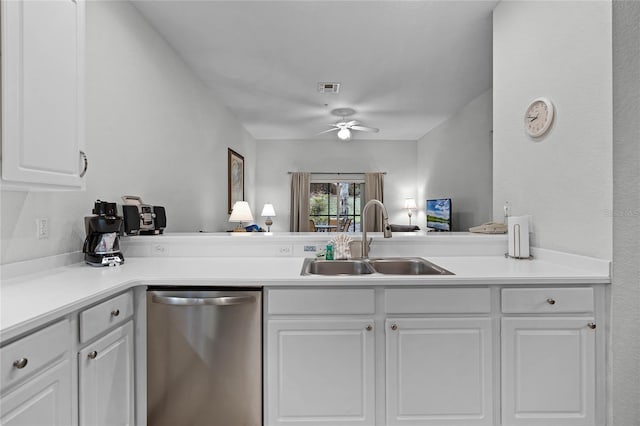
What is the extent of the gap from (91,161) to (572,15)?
2855 mm

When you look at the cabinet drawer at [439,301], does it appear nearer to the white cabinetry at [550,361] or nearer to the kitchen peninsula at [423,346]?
the kitchen peninsula at [423,346]

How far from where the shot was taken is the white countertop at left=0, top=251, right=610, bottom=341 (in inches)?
A: 45.8

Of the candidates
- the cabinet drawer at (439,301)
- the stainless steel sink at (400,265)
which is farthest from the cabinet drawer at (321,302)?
the stainless steel sink at (400,265)

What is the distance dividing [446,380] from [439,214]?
4540 millimetres

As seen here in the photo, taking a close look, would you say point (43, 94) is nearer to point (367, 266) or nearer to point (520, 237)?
point (367, 266)

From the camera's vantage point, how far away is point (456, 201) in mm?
5527

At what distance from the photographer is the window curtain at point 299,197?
24.4 feet

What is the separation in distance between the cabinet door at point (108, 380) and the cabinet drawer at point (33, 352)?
0.13 m

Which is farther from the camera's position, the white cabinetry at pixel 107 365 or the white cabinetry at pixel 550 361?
the white cabinetry at pixel 550 361

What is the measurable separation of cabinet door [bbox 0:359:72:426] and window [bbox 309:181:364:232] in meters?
6.49

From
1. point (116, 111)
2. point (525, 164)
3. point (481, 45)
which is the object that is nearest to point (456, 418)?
point (525, 164)

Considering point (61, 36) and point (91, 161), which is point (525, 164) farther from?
point (91, 161)

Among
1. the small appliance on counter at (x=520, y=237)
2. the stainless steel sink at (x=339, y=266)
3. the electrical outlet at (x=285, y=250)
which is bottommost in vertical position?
the stainless steel sink at (x=339, y=266)

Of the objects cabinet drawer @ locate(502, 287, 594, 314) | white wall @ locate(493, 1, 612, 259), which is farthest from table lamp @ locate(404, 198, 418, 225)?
cabinet drawer @ locate(502, 287, 594, 314)
